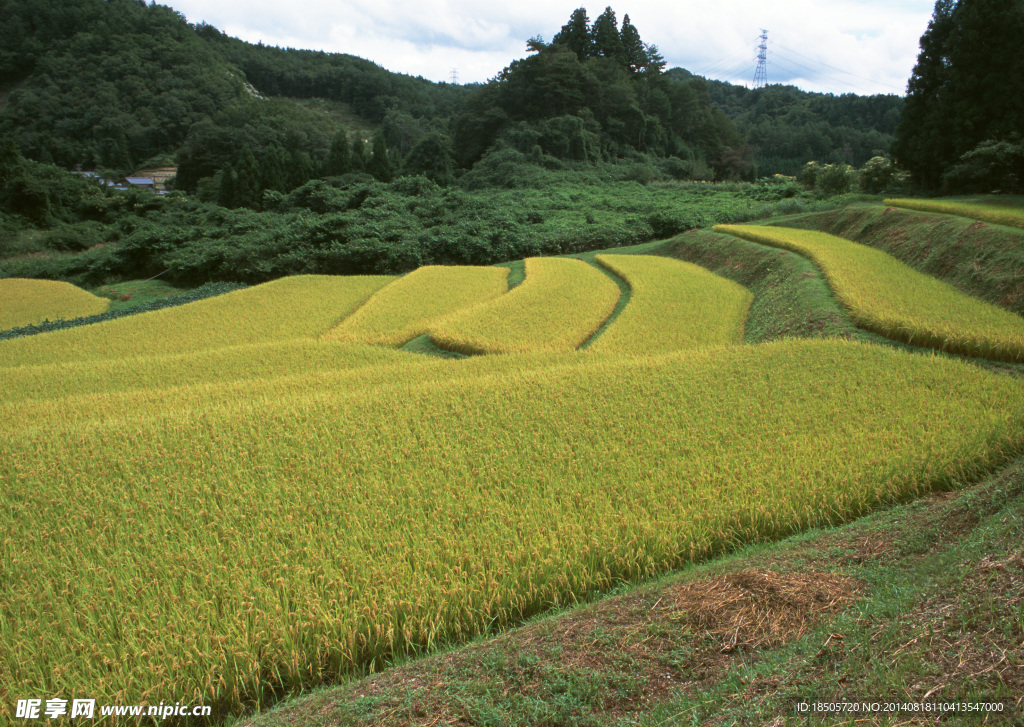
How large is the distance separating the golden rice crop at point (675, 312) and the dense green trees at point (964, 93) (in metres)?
6.81

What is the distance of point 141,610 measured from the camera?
2818 mm

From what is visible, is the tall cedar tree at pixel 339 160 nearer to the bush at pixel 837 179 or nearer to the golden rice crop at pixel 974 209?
the bush at pixel 837 179

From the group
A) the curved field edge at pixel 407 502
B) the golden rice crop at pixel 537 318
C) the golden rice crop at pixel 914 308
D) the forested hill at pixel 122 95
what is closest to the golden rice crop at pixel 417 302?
the golden rice crop at pixel 537 318

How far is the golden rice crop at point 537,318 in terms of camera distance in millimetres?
9680

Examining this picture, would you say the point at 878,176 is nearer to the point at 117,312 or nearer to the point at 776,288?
the point at 776,288

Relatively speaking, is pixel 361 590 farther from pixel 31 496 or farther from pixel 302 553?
pixel 31 496

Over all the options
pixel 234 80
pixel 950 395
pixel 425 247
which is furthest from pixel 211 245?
pixel 234 80

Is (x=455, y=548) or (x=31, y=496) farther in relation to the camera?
(x=31, y=496)

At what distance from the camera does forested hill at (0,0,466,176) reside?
39656 mm

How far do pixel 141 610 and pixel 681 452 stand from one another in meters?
3.61

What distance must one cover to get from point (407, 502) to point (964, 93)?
1825cm

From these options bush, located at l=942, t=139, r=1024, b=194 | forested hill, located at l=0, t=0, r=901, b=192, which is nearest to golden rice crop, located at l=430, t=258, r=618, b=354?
bush, located at l=942, t=139, r=1024, b=194

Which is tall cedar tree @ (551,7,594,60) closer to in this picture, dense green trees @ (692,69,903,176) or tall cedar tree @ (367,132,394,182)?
dense green trees @ (692,69,903,176)

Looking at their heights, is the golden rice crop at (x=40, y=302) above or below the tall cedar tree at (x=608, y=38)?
below
